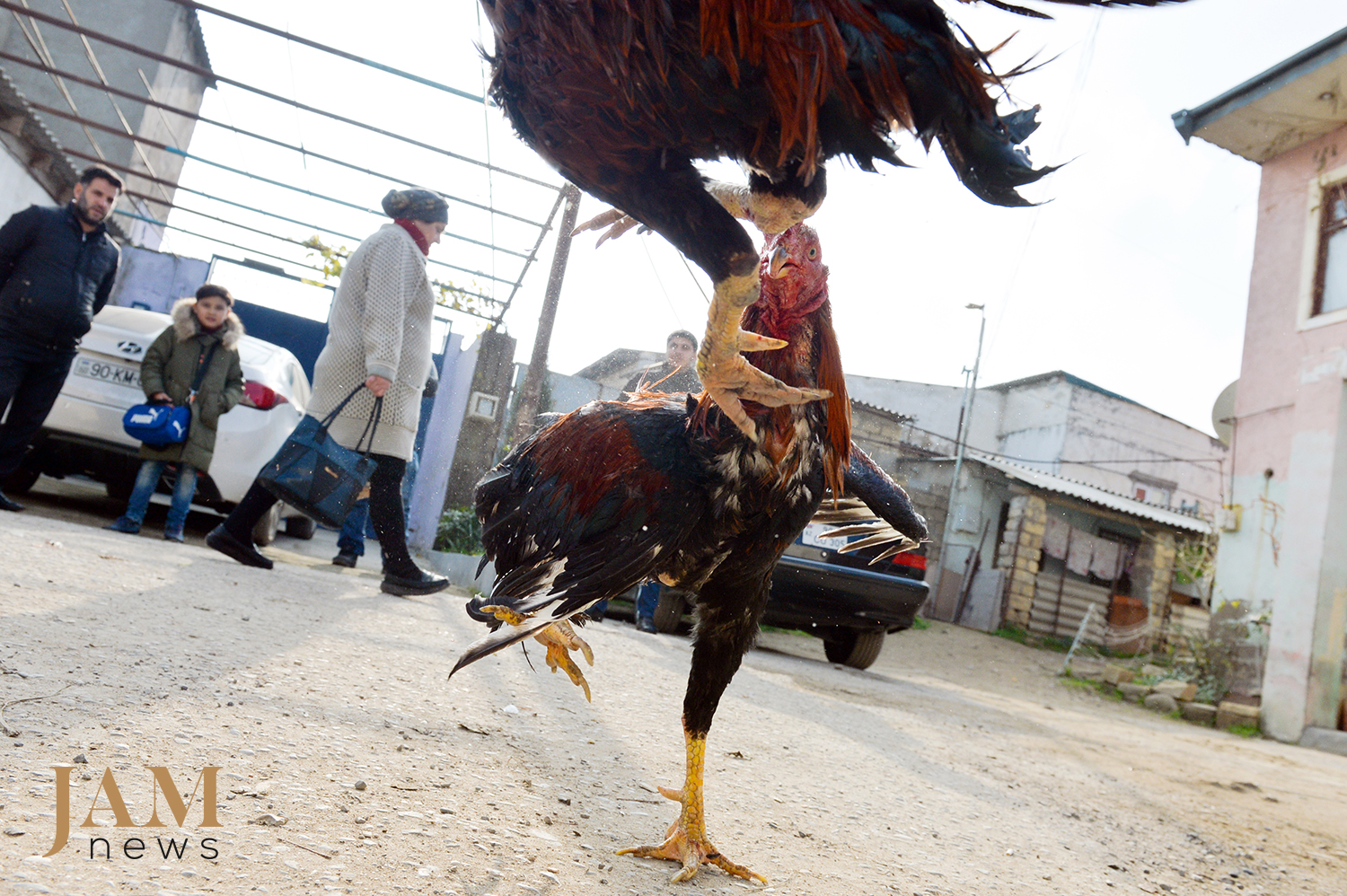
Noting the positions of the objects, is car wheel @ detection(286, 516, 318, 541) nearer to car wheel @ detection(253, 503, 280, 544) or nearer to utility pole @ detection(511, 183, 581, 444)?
car wheel @ detection(253, 503, 280, 544)

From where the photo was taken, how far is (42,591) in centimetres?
303

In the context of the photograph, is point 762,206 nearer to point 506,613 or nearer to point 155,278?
point 506,613

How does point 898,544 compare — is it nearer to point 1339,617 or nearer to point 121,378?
point 121,378

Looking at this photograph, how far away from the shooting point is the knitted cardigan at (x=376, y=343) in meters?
4.68

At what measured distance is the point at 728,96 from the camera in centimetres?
151

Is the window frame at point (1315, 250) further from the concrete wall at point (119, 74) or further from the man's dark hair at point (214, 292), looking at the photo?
the concrete wall at point (119, 74)

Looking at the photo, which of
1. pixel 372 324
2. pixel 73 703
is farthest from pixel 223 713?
pixel 372 324

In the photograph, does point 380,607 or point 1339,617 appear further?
point 1339,617

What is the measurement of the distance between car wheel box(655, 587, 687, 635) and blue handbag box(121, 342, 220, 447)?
371cm

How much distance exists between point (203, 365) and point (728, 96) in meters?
5.36

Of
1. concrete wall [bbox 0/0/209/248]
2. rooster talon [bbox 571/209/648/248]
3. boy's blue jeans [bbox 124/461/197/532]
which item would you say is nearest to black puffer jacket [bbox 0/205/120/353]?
boy's blue jeans [bbox 124/461/197/532]

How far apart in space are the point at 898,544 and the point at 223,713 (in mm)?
2223

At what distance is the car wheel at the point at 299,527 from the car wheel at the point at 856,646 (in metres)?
5.47

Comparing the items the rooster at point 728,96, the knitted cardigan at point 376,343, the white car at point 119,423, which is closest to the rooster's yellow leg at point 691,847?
the rooster at point 728,96
